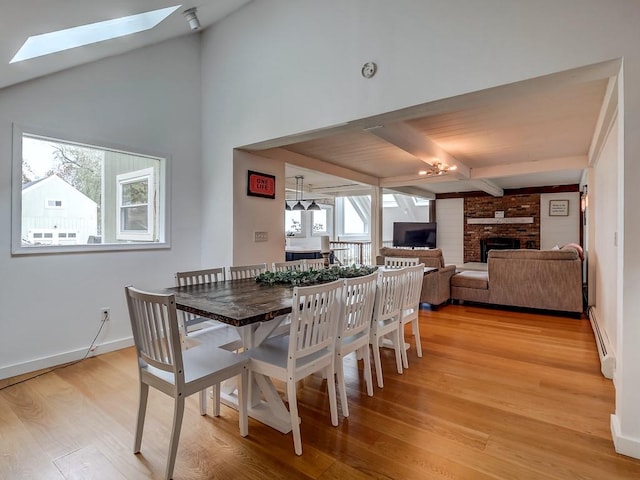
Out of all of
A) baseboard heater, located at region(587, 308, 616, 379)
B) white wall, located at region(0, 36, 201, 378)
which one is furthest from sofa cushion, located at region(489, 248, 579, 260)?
white wall, located at region(0, 36, 201, 378)

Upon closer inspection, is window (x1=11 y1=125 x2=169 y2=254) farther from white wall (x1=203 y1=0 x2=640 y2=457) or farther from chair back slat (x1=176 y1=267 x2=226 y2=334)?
chair back slat (x1=176 y1=267 x2=226 y2=334)

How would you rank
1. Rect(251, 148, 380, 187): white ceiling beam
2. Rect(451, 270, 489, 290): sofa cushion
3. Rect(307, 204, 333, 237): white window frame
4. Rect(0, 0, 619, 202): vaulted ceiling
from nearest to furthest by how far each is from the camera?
Rect(0, 0, 619, 202): vaulted ceiling < Rect(251, 148, 380, 187): white ceiling beam < Rect(451, 270, 489, 290): sofa cushion < Rect(307, 204, 333, 237): white window frame

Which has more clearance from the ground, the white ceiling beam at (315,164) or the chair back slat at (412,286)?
the white ceiling beam at (315,164)

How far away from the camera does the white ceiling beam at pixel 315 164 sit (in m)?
4.27

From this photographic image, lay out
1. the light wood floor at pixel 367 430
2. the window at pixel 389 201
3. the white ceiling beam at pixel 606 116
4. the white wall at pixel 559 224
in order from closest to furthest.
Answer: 1. the light wood floor at pixel 367 430
2. the white ceiling beam at pixel 606 116
3. the white wall at pixel 559 224
4. the window at pixel 389 201

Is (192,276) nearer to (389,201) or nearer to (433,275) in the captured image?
(433,275)

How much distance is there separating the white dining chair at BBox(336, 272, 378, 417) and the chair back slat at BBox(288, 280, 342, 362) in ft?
0.41

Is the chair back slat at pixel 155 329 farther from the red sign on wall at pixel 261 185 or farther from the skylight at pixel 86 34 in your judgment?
the red sign on wall at pixel 261 185

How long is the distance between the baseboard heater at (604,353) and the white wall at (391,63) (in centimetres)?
103

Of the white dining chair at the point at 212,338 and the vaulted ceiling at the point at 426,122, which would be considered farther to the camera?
the white dining chair at the point at 212,338

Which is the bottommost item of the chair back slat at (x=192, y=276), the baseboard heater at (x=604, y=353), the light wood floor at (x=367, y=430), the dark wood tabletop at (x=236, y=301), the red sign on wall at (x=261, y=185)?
the light wood floor at (x=367, y=430)

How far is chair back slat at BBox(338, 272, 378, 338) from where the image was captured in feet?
7.28

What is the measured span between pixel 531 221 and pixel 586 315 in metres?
4.60

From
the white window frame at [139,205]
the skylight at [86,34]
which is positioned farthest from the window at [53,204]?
the skylight at [86,34]
